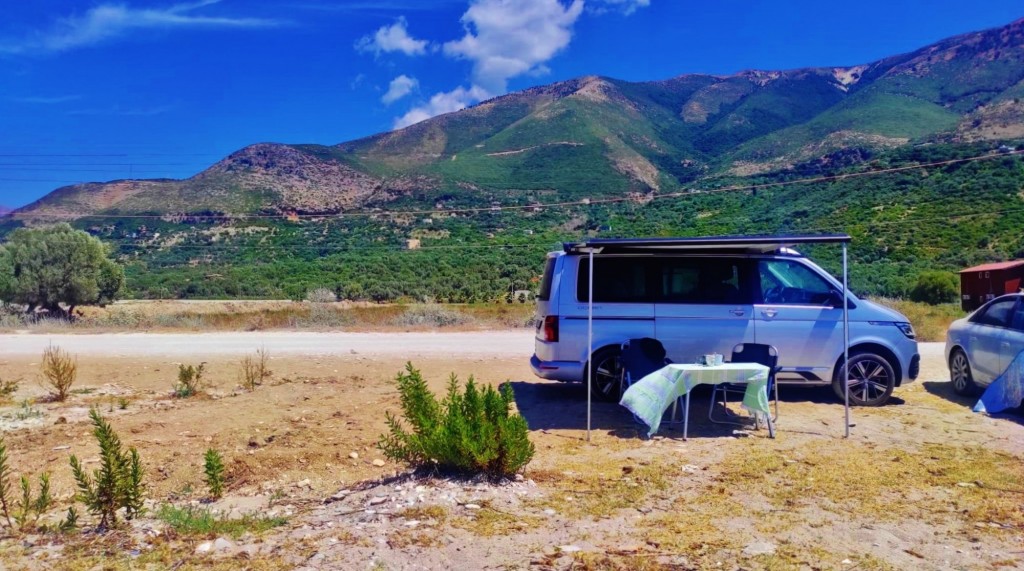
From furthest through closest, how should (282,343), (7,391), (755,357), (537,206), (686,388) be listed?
(537,206), (282,343), (7,391), (755,357), (686,388)

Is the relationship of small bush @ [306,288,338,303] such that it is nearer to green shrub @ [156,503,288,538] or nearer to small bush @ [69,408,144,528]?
small bush @ [69,408,144,528]

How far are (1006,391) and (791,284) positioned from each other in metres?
2.58

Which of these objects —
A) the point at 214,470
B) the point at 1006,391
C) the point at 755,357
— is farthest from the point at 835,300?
the point at 214,470

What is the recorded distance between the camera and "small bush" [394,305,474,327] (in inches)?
862

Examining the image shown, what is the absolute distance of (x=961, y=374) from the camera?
31.7 ft

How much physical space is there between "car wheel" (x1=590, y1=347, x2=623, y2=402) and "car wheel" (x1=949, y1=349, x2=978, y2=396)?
187 inches

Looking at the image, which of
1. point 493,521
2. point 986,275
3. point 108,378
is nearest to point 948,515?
point 493,521

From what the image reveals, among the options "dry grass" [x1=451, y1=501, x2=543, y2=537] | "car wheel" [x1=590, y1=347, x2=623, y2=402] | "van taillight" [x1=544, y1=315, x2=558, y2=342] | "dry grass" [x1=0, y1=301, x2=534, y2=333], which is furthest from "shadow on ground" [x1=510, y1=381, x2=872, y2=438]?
"dry grass" [x1=0, y1=301, x2=534, y2=333]

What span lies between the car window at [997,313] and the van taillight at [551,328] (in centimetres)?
558

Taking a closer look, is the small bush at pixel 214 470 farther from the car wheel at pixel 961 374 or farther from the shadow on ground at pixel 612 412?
the car wheel at pixel 961 374

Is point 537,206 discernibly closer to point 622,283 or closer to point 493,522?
point 622,283

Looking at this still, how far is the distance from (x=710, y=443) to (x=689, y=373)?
2.35 ft

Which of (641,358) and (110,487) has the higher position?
(641,358)

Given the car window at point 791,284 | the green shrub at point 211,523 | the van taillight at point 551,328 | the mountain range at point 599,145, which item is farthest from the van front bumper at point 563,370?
the mountain range at point 599,145
